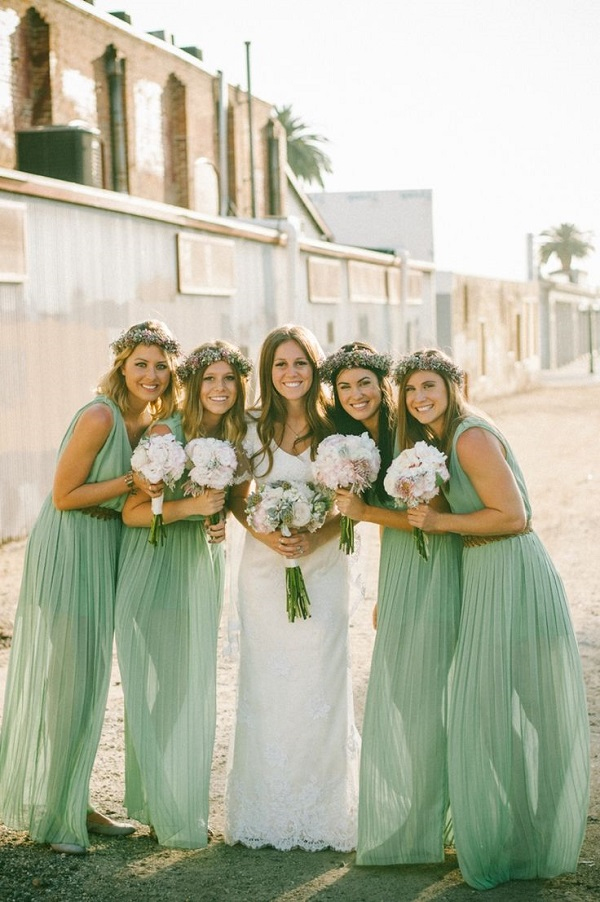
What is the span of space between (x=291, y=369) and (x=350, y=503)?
0.65 metres

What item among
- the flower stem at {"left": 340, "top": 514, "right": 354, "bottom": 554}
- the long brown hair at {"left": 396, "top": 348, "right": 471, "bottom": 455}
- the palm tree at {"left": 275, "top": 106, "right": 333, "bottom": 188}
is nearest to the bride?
the flower stem at {"left": 340, "top": 514, "right": 354, "bottom": 554}

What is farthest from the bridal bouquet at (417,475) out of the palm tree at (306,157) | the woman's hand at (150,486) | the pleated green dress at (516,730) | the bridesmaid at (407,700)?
the palm tree at (306,157)

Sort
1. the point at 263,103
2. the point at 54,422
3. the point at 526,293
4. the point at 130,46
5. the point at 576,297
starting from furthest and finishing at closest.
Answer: the point at 576,297 < the point at 526,293 < the point at 263,103 < the point at 130,46 < the point at 54,422

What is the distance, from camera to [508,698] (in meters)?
4.52

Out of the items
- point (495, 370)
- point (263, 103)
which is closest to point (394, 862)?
point (263, 103)

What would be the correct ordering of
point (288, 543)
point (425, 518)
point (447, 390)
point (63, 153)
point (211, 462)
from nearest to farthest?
point (425, 518)
point (447, 390)
point (211, 462)
point (288, 543)
point (63, 153)

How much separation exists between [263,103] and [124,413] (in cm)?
3219

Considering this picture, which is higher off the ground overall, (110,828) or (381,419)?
(381,419)

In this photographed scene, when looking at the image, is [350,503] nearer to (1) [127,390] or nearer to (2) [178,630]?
(2) [178,630]

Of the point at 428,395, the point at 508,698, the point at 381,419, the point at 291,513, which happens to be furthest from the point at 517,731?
the point at 381,419

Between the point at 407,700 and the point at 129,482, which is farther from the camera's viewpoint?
the point at 129,482

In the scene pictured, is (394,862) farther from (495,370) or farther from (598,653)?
(495,370)

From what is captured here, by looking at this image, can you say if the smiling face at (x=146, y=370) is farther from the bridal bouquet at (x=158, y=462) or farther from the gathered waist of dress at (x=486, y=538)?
the gathered waist of dress at (x=486, y=538)

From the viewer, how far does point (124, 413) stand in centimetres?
513
